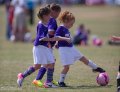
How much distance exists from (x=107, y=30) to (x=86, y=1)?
2900 cm

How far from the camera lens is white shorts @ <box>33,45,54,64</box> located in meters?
14.2

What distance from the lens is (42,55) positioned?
14.2 metres

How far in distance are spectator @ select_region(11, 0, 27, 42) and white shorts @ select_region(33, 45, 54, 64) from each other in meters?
17.1

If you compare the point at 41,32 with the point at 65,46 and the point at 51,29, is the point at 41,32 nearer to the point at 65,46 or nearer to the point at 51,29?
the point at 51,29

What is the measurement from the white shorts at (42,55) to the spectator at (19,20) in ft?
56.1

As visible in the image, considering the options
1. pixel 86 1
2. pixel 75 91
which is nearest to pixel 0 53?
pixel 75 91

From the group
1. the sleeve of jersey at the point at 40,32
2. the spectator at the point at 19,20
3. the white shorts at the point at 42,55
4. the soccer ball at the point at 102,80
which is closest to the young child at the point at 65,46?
the white shorts at the point at 42,55

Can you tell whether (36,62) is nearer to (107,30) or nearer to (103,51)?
(103,51)

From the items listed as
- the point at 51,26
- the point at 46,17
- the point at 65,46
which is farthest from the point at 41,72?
the point at 46,17

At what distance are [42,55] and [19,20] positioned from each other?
17.4m

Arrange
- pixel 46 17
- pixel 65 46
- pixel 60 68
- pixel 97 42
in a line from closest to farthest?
pixel 46 17
pixel 65 46
pixel 60 68
pixel 97 42

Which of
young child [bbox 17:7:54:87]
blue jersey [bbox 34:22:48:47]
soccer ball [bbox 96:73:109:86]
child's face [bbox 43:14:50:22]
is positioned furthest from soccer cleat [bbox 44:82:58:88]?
child's face [bbox 43:14:50:22]

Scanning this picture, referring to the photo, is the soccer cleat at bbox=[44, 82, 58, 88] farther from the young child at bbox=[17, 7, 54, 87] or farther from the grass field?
the young child at bbox=[17, 7, 54, 87]

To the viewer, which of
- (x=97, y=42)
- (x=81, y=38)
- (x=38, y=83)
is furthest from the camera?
(x=97, y=42)
